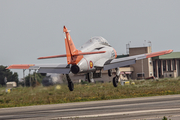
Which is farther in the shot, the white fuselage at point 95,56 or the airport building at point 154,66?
the airport building at point 154,66

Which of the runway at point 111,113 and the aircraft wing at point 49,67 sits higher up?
the aircraft wing at point 49,67

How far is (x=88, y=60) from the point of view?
31.8 meters

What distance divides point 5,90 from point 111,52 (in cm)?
2949

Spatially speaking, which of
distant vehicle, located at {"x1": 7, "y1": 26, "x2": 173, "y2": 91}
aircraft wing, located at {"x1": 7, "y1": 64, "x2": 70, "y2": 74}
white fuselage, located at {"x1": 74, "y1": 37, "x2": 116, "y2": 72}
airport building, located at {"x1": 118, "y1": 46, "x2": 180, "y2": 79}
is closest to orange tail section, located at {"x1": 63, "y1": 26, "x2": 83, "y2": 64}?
distant vehicle, located at {"x1": 7, "y1": 26, "x2": 173, "y2": 91}

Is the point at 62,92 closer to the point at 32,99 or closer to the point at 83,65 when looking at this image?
the point at 32,99

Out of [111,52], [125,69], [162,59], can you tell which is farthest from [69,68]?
[162,59]

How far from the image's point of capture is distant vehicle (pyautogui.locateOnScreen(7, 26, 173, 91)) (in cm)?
2989

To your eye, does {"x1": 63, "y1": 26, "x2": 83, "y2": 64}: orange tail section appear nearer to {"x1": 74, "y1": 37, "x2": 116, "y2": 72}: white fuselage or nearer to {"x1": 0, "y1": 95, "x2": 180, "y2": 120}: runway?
{"x1": 74, "y1": 37, "x2": 116, "y2": 72}: white fuselage

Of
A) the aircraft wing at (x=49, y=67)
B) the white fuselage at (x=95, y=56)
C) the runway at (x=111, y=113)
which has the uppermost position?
the white fuselage at (x=95, y=56)

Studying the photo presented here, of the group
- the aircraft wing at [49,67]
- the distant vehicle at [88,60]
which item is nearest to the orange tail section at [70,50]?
the distant vehicle at [88,60]

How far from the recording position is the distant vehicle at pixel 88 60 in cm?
2989

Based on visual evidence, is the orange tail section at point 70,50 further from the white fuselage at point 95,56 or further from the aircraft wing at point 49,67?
the aircraft wing at point 49,67

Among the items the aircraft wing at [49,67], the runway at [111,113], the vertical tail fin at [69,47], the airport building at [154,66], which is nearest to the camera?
the runway at [111,113]

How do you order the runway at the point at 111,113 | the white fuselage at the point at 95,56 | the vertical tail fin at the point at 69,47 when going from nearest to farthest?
the runway at the point at 111,113
the vertical tail fin at the point at 69,47
the white fuselage at the point at 95,56
